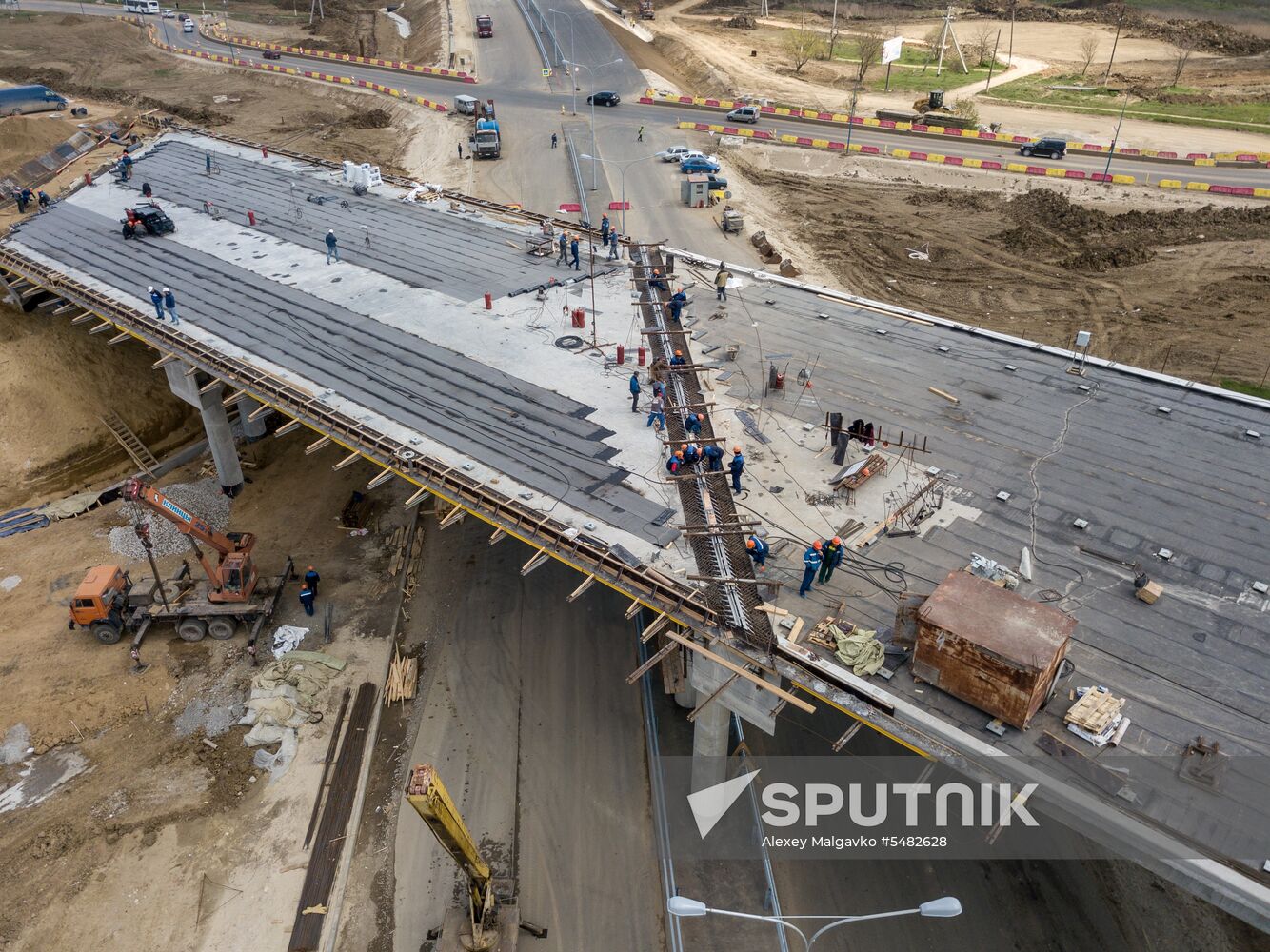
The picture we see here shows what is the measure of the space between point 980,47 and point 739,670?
109918 mm

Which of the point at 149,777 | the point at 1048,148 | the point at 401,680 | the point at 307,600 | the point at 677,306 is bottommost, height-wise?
the point at 149,777

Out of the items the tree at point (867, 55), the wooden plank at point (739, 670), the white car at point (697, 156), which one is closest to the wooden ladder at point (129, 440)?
the wooden plank at point (739, 670)

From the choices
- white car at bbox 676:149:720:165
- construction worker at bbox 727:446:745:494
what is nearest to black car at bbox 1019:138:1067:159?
white car at bbox 676:149:720:165

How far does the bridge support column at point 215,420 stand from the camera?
3291 centimetres

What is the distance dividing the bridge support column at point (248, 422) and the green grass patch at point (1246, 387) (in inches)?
1879

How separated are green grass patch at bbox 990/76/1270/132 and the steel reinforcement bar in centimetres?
8472

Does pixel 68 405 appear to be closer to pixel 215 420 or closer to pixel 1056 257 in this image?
pixel 215 420

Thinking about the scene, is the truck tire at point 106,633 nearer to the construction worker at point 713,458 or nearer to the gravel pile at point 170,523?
the gravel pile at point 170,523

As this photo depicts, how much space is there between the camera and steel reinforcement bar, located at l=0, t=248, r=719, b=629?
20188 millimetres

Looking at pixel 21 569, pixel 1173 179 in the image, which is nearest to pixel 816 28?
pixel 1173 179

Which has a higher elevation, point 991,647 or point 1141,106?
point 1141,106

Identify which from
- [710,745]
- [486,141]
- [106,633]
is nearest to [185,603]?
[106,633]

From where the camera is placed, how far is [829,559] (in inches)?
781

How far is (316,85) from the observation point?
87750 millimetres
